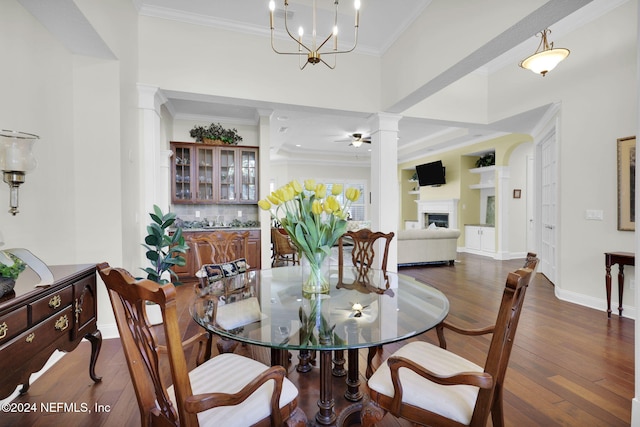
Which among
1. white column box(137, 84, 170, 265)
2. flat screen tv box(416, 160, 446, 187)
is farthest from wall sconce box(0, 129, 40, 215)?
flat screen tv box(416, 160, 446, 187)

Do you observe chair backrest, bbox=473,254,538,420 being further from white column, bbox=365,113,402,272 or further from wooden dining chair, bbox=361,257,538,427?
white column, bbox=365,113,402,272

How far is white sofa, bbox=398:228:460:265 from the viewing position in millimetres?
6059

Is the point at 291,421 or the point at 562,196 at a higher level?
the point at 562,196

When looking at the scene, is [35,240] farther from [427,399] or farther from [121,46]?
[427,399]

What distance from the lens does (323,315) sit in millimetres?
1536

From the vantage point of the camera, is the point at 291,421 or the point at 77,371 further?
the point at 77,371

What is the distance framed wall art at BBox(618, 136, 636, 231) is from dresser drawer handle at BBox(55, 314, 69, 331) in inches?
196

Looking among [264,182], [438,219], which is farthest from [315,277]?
[438,219]

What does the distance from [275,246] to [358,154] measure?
17.6ft

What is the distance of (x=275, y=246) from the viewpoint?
6.45 metres

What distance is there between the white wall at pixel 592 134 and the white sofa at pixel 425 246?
2.32m

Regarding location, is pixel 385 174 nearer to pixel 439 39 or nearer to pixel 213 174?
pixel 439 39

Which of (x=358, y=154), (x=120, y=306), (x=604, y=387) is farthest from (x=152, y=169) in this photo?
(x=358, y=154)

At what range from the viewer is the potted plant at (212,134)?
5449 mm
